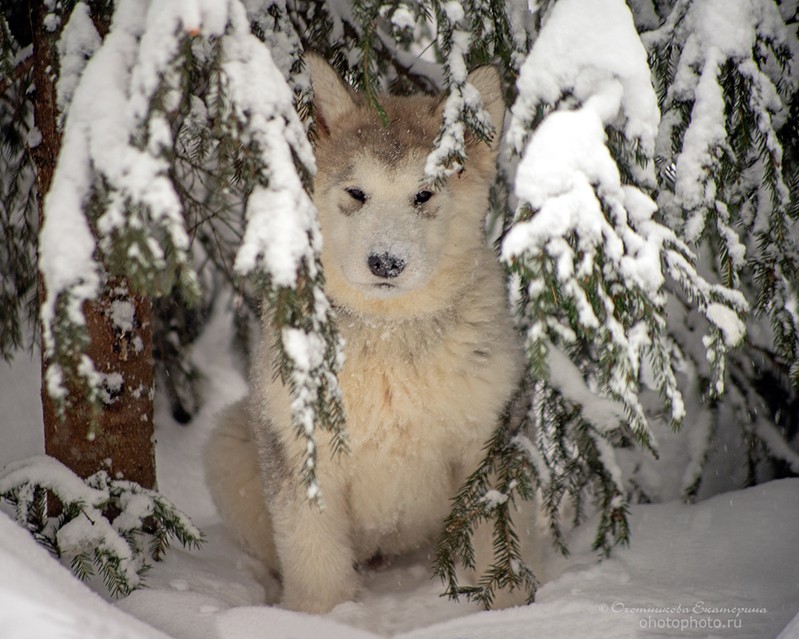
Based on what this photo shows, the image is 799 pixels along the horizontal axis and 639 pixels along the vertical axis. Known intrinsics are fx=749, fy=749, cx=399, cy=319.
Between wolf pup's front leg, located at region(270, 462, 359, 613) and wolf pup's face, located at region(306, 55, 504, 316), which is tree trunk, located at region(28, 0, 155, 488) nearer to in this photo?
wolf pup's front leg, located at region(270, 462, 359, 613)

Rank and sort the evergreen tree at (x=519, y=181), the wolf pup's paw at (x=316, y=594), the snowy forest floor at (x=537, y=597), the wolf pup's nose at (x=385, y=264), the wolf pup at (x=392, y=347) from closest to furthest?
1. the evergreen tree at (x=519, y=181)
2. the snowy forest floor at (x=537, y=597)
3. the wolf pup's nose at (x=385, y=264)
4. the wolf pup at (x=392, y=347)
5. the wolf pup's paw at (x=316, y=594)

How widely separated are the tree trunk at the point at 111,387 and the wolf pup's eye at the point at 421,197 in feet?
4.21

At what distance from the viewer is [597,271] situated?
2.00 metres

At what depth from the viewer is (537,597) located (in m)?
3.08

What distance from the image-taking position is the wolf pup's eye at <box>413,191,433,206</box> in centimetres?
303

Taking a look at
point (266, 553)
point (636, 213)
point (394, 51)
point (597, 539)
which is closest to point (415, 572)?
point (266, 553)

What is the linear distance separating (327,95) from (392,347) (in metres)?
1.10

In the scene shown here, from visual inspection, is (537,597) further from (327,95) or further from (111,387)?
(327,95)

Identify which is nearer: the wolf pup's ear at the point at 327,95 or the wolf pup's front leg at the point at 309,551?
the wolf pup's ear at the point at 327,95

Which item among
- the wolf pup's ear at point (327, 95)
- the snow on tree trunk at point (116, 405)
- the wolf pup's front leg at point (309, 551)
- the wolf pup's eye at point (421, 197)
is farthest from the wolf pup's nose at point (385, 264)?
the snow on tree trunk at point (116, 405)

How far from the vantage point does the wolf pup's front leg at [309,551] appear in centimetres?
315

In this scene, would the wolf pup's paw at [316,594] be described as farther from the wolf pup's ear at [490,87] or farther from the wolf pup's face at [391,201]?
the wolf pup's ear at [490,87]

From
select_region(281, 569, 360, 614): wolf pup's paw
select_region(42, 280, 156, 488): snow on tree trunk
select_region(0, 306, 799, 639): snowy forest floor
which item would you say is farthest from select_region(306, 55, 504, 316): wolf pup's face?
select_region(0, 306, 799, 639): snowy forest floor

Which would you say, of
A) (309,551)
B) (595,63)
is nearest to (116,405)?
(309,551)
